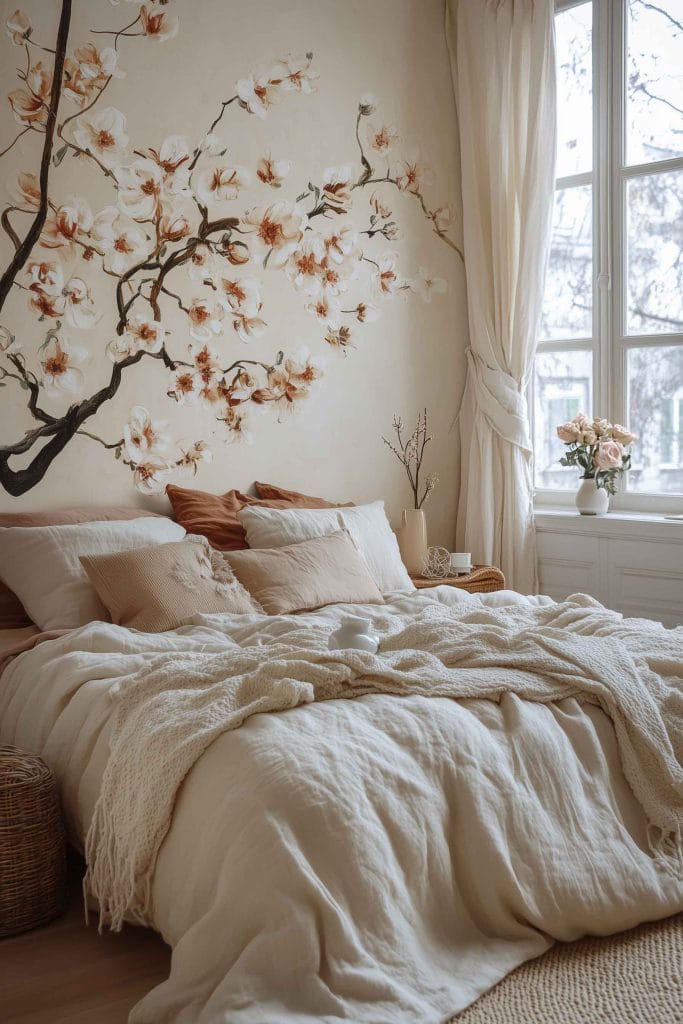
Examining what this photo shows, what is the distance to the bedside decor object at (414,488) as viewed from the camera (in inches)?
173

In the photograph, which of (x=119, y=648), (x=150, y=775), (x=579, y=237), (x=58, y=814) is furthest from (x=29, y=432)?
(x=579, y=237)

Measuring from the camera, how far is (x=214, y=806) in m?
1.97

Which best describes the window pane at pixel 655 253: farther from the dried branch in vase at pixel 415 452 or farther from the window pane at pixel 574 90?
the dried branch in vase at pixel 415 452

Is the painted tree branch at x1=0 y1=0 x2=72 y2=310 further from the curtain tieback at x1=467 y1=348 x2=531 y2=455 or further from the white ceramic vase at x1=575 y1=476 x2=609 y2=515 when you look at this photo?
the white ceramic vase at x1=575 y1=476 x2=609 y2=515

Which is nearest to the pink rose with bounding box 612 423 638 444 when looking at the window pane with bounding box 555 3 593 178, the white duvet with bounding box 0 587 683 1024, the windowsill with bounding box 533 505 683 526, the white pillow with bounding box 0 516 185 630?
the windowsill with bounding box 533 505 683 526

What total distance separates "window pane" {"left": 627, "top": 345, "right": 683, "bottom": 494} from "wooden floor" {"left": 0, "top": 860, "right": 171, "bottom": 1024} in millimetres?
3057

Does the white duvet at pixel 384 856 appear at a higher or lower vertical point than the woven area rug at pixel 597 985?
higher

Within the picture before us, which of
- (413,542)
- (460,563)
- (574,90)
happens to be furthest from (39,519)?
(574,90)

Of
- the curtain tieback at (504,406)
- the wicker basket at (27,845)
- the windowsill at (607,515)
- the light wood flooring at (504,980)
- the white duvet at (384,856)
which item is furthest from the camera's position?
the curtain tieback at (504,406)

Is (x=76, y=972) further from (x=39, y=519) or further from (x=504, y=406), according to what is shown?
(x=504, y=406)

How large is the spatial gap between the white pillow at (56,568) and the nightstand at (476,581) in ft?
4.18

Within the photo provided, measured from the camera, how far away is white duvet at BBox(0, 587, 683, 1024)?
70.0 inches

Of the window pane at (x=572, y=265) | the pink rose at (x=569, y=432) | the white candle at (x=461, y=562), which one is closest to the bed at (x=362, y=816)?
the white candle at (x=461, y=562)

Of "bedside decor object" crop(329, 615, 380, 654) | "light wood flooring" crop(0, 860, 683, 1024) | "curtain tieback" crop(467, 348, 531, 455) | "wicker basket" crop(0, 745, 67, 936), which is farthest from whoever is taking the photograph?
"curtain tieback" crop(467, 348, 531, 455)
